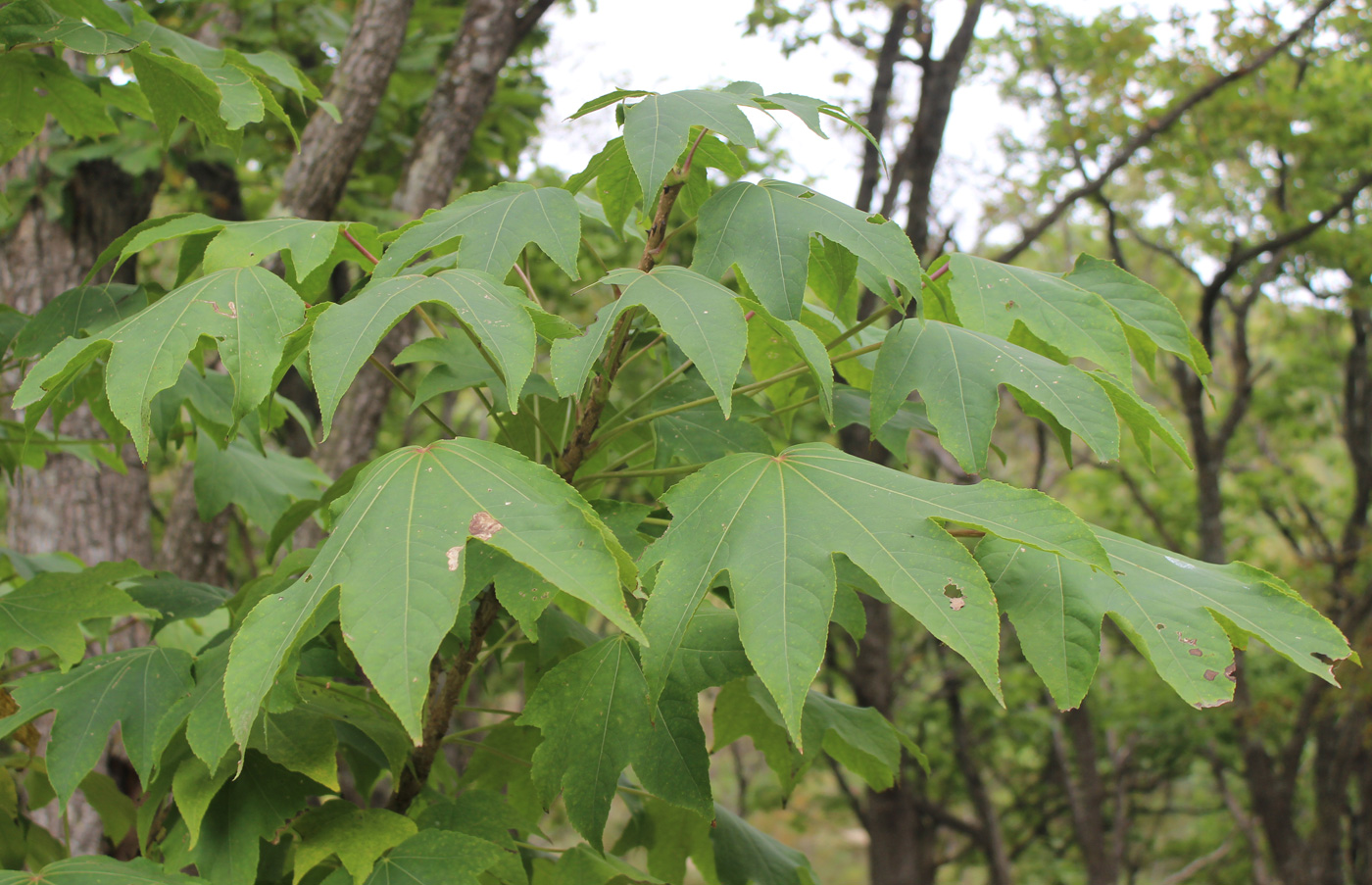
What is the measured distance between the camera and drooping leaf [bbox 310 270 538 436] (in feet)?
3.41

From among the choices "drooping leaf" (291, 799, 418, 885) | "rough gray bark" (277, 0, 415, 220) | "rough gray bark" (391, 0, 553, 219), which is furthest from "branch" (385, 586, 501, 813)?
"rough gray bark" (391, 0, 553, 219)

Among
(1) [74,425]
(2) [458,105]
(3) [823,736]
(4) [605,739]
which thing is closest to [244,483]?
(1) [74,425]

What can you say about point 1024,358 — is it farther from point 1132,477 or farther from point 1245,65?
point 1132,477

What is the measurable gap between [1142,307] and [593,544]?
107 cm

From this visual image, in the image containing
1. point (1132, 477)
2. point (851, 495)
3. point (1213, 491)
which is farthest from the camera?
point (1132, 477)

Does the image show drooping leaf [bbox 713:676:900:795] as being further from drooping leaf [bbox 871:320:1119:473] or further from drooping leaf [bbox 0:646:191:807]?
drooping leaf [bbox 0:646:191:807]

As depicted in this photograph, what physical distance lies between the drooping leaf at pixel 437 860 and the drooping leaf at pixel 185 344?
66 cm

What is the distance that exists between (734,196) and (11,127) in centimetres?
159

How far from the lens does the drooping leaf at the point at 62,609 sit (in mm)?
1477

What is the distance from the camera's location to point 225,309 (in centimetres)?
122

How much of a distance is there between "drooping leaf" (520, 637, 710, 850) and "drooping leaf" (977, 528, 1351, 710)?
0.46m

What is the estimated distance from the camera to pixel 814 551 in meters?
1.06

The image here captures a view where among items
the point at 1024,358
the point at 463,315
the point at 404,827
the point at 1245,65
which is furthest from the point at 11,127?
the point at 1245,65

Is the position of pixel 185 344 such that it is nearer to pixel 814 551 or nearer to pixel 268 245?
pixel 268 245
